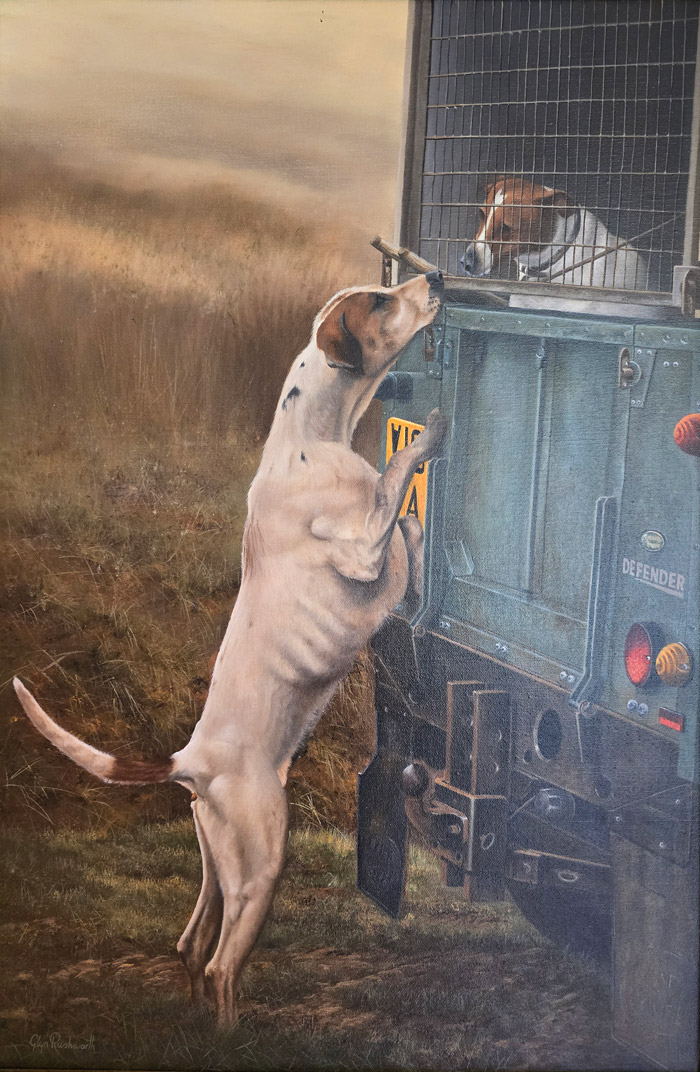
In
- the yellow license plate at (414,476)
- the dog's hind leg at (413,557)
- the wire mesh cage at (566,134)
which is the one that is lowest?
the dog's hind leg at (413,557)

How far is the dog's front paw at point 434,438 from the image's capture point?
105 inches

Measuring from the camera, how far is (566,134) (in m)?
2.58

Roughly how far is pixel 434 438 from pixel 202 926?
1488 mm

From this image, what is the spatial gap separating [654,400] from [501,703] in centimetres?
89

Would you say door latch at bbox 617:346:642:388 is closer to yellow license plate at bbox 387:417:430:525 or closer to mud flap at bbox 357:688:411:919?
yellow license plate at bbox 387:417:430:525

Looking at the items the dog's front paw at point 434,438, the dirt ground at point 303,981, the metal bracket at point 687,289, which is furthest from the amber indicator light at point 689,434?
the dirt ground at point 303,981

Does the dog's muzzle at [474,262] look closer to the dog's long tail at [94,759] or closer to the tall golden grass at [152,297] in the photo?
the tall golden grass at [152,297]

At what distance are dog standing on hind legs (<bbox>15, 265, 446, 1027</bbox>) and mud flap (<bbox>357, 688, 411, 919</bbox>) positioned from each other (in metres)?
0.22

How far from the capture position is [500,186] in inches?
102

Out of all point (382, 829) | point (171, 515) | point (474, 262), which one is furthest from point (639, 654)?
point (171, 515)

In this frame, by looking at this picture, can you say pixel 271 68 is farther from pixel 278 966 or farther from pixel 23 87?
pixel 278 966

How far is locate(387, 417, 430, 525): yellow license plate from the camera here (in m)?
2.70

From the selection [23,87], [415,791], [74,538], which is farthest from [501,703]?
[23,87]
